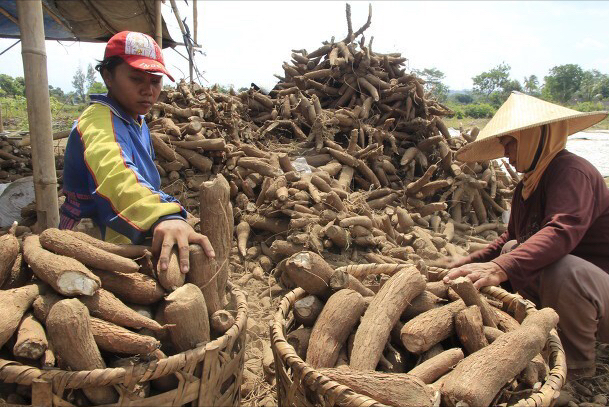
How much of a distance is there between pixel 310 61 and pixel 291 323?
6878mm

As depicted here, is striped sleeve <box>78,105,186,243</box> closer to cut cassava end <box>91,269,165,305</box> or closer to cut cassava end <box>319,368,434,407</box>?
cut cassava end <box>91,269,165,305</box>

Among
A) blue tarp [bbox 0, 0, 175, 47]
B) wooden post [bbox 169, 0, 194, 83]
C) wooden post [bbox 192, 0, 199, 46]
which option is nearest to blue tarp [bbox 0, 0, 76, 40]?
blue tarp [bbox 0, 0, 175, 47]

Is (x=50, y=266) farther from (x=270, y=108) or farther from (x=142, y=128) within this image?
(x=270, y=108)

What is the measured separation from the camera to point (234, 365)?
158 centimetres

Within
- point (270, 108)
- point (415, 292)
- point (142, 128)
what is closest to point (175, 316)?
point (415, 292)

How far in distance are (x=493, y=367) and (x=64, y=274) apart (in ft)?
5.03

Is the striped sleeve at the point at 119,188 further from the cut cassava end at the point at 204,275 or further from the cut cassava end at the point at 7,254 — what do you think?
the cut cassava end at the point at 7,254

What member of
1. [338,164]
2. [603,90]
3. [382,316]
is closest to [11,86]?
[338,164]

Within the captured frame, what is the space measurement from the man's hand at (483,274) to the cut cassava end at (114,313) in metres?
1.57

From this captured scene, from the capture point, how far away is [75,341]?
4.04ft

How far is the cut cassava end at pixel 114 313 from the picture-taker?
141 centimetres

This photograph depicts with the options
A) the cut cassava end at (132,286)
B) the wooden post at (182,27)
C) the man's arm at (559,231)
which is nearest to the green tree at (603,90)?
the wooden post at (182,27)

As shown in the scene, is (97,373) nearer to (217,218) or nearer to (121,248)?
(121,248)

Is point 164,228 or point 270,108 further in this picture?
point 270,108
